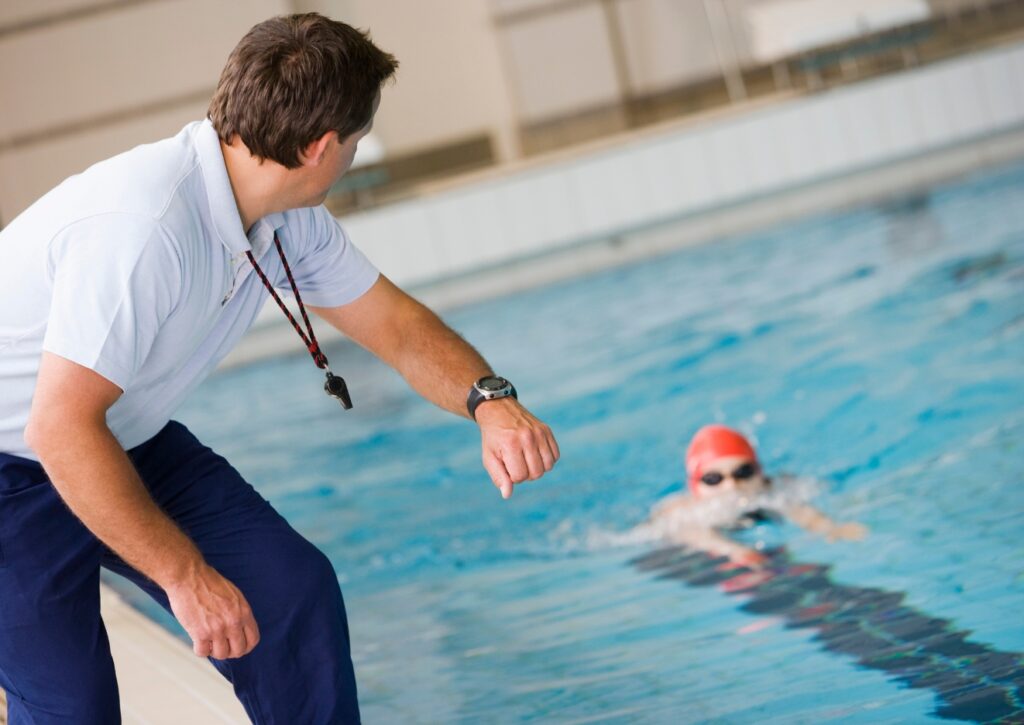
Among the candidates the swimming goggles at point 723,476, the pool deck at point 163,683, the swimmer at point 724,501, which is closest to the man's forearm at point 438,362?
the pool deck at point 163,683

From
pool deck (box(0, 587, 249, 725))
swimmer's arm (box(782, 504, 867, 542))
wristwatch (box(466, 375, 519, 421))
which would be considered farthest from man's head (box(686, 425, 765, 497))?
wristwatch (box(466, 375, 519, 421))

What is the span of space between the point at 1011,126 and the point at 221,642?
10965mm

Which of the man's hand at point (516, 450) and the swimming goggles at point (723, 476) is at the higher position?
the man's hand at point (516, 450)

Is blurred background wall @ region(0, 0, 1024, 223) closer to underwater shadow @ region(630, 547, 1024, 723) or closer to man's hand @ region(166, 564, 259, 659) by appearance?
underwater shadow @ region(630, 547, 1024, 723)

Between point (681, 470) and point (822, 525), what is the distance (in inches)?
56.9

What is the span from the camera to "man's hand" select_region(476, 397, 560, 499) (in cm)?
203

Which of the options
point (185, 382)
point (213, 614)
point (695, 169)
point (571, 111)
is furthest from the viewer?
point (571, 111)

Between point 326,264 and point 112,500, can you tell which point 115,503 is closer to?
point 112,500

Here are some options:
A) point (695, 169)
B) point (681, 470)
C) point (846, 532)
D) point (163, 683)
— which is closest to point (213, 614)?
point (163, 683)

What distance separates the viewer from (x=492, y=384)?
7.29 ft

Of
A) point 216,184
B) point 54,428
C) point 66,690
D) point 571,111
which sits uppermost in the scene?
point 571,111

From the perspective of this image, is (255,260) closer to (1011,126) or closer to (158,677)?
(158,677)

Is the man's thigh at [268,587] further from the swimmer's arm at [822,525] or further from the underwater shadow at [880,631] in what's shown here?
the swimmer's arm at [822,525]

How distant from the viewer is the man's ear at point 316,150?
73.3 inches
